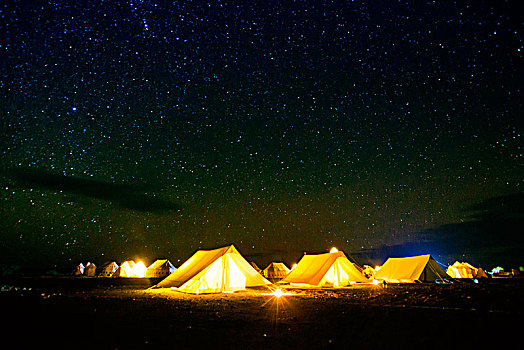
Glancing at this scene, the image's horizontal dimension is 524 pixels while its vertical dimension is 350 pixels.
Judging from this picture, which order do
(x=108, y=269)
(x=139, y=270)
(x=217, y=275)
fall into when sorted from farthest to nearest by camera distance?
1. (x=108, y=269)
2. (x=139, y=270)
3. (x=217, y=275)

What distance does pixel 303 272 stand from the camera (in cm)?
2552

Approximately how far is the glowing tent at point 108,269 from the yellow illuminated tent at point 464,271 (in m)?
51.5

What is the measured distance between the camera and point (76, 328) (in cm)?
667

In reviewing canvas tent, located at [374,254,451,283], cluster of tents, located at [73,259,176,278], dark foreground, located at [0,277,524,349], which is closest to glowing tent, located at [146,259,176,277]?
cluster of tents, located at [73,259,176,278]

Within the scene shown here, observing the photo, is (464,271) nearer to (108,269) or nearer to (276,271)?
(276,271)

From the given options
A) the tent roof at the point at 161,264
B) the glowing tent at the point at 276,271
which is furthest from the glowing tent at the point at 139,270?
the glowing tent at the point at 276,271

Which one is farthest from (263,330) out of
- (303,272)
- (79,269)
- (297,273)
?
(79,269)

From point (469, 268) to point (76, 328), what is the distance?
41724 mm

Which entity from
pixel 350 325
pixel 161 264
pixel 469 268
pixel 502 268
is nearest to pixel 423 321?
pixel 350 325

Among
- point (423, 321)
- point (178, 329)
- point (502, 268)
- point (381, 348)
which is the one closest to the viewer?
point (381, 348)

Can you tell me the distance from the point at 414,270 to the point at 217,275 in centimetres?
1998

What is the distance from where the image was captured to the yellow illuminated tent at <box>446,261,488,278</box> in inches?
1421

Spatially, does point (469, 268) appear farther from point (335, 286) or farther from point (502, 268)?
point (502, 268)

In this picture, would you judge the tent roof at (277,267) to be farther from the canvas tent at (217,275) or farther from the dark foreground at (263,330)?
the dark foreground at (263,330)
